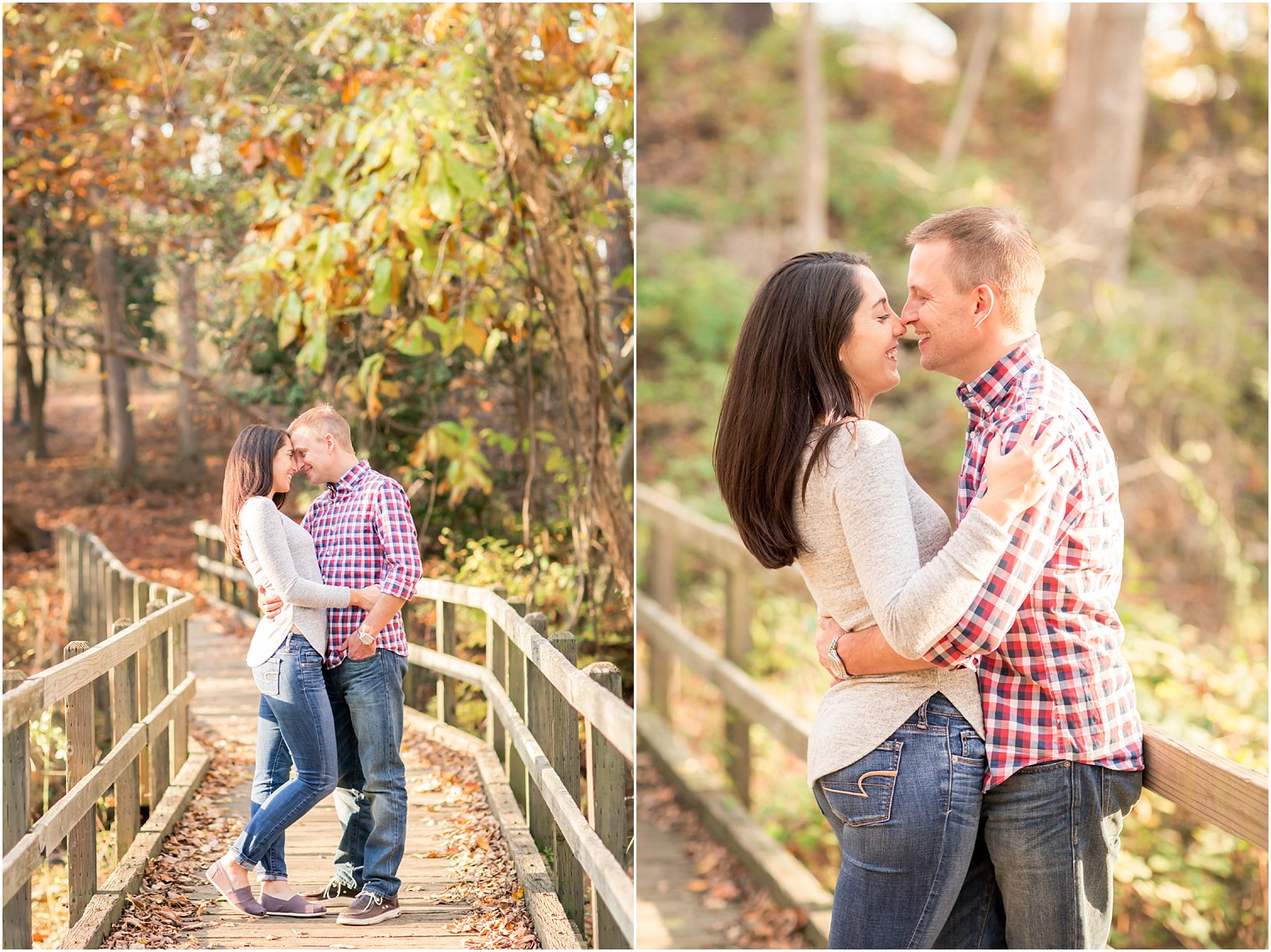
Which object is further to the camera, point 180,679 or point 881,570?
point 180,679

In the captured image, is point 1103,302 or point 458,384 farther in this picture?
point 1103,302

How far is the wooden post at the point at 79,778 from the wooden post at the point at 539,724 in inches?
35.0

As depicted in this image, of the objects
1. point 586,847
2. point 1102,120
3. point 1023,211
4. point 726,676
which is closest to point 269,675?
point 586,847

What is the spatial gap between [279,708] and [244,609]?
22 centimetres

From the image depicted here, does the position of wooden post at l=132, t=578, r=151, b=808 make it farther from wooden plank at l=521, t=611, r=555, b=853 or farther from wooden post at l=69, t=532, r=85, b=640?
wooden plank at l=521, t=611, r=555, b=853

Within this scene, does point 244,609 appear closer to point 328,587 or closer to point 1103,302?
point 328,587

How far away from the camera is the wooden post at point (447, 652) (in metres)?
2.49

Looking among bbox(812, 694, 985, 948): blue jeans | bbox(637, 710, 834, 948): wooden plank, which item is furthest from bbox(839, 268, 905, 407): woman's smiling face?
bbox(637, 710, 834, 948): wooden plank

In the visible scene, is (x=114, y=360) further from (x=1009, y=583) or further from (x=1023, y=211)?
(x=1023, y=211)

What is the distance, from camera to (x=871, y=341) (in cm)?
182

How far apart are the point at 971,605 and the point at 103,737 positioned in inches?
73.4

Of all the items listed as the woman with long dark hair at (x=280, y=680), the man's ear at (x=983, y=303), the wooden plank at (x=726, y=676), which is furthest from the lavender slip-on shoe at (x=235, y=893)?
the man's ear at (x=983, y=303)

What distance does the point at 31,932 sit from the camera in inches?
85.7

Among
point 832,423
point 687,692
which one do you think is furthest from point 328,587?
point 687,692
